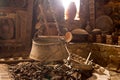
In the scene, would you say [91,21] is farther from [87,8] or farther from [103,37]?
[103,37]

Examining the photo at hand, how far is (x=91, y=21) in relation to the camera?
11805 millimetres

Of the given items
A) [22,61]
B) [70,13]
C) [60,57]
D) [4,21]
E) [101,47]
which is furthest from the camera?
[70,13]

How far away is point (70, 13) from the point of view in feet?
37.3

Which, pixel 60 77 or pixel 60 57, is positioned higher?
pixel 60 57

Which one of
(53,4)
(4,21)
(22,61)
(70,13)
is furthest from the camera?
(70,13)

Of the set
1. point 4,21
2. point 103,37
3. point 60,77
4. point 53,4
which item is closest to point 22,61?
point 60,77

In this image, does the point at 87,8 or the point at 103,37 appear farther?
the point at 87,8

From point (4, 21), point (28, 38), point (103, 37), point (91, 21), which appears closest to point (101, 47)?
point (103, 37)

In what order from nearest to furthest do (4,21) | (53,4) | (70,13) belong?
1. (4,21)
2. (53,4)
3. (70,13)

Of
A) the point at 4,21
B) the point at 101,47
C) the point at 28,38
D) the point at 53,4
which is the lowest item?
the point at 101,47

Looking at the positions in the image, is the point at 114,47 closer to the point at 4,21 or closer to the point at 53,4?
the point at 53,4

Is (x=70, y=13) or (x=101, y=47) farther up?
(x=70, y=13)

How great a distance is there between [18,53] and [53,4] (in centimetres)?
241

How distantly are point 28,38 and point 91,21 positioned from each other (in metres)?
4.56
